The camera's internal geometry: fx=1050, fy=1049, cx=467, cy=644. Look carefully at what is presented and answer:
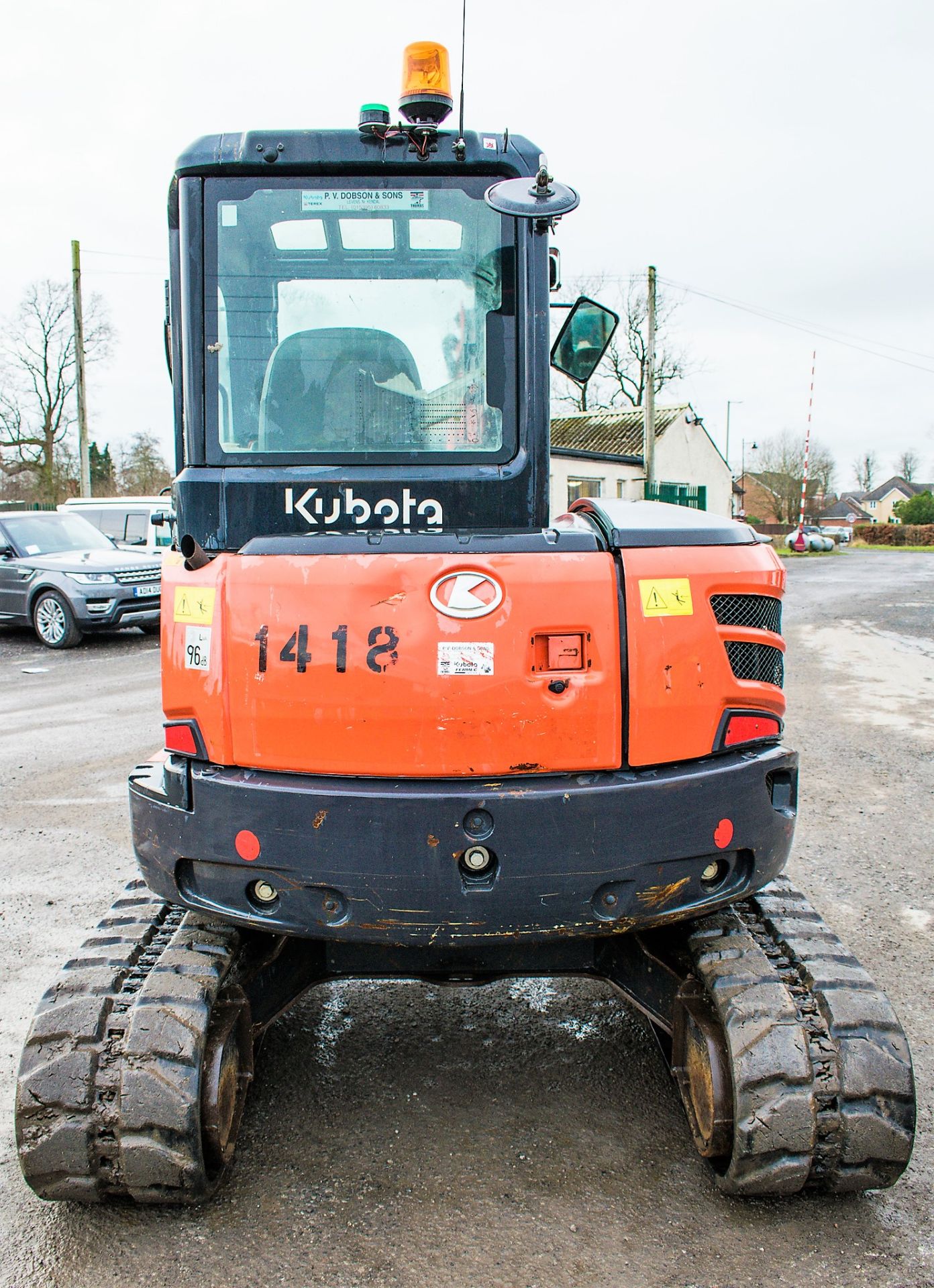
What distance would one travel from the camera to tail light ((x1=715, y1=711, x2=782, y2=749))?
2842 millimetres

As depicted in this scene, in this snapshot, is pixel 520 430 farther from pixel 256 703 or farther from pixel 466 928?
pixel 466 928

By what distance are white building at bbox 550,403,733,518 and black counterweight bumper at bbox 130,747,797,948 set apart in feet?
90.7

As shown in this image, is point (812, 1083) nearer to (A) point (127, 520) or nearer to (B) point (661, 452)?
(A) point (127, 520)

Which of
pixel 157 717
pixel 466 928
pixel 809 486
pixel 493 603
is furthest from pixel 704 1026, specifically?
pixel 809 486

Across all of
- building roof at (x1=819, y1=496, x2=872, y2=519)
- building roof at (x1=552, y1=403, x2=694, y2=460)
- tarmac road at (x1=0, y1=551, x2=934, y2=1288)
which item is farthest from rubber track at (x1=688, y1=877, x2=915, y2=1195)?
building roof at (x1=819, y1=496, x2=872, y2=519)

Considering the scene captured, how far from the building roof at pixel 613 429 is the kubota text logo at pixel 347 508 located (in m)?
33.0

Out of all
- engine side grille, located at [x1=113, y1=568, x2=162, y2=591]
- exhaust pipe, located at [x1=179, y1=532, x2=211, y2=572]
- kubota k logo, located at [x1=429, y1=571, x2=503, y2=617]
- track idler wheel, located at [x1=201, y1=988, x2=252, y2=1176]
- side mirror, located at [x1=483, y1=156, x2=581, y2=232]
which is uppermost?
side mirror, located at [x1=483, y1=156, x2=581, y2=232]

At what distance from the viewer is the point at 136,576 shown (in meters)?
13.8

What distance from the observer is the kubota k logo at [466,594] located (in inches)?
103

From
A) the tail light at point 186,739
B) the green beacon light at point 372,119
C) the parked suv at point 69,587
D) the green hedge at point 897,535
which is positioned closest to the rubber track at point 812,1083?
the tail light at point 186,739

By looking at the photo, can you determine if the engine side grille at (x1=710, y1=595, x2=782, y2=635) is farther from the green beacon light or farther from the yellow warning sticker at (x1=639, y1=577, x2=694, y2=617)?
the green beacon light

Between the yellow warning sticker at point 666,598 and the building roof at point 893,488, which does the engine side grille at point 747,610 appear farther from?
the building roof at point 893,488

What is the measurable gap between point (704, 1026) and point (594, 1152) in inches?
21.9

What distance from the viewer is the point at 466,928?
2723mm
